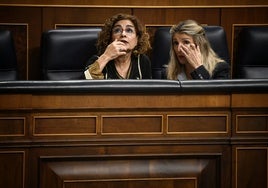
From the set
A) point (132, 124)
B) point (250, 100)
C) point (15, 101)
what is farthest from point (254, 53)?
point (15, 101)

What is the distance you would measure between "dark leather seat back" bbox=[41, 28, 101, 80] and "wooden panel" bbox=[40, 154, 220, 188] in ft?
2.21

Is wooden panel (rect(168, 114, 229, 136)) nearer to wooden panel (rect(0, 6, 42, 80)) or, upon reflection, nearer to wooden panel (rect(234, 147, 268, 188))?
wooden panel (rect(234, 147, 268, 188))

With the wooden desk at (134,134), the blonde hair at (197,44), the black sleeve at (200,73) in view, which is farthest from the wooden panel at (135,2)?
the wooden desk at (134,134)

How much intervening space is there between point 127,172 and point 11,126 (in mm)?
236

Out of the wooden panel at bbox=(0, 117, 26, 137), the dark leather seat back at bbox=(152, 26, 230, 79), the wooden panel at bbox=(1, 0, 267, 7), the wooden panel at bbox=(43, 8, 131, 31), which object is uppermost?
the wooden panel at bbox=(1, 0, 267, 7)

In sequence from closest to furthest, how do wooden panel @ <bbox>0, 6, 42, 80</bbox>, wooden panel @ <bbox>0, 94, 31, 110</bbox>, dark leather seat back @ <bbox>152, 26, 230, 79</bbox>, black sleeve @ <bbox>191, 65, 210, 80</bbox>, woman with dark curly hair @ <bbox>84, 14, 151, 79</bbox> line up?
wooden panel @ <bbox>0, 94, 31, 110</bbox> → black sleeve @ <bbox>191, 65, 210, 80</bbox> → woman with dark curly hair @ <bbox>84, 14, 151, 79</bbox> → dark leather seat back @ <bbox>152, 26, 230, 79</bbox> → wooden panel @ <bbox>0, 6, 42, 80</bbox>

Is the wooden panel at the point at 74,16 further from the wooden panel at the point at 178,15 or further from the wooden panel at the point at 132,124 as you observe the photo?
the wooden panel at the point at 132,124

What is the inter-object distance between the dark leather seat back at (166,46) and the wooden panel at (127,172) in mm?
670

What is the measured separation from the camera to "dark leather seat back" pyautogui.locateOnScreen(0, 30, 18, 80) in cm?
168

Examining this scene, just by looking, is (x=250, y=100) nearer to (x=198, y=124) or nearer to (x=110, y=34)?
(x=198, y=124)

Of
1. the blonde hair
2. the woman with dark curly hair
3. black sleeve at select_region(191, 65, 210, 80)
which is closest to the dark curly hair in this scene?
the woman with dark curly hair

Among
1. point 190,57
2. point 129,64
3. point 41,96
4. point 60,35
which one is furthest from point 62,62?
point 41,96

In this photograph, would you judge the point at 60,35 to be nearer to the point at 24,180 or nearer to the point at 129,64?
the point at 129,64

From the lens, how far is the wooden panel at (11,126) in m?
1.03
